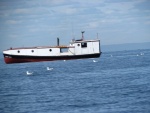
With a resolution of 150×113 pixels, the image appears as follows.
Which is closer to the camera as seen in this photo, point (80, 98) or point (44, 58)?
point (80, 98)

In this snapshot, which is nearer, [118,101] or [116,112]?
[116,112]

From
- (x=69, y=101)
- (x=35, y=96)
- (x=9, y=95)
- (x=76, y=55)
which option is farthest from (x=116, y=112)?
(x=76, y=55)

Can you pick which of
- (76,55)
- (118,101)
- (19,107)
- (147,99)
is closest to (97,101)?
(118,101)

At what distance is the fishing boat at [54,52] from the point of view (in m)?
96.3

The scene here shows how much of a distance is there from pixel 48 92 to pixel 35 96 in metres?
2.64

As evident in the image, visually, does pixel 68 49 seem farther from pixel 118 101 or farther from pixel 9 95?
pixel 118 101

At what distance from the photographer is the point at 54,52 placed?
321ft

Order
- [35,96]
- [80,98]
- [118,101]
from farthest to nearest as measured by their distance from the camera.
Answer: [35,96], [80,98], [118,101]

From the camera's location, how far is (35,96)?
134 ft

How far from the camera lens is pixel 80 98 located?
3712 centimetres

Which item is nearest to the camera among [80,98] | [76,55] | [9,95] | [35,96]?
[80,98]

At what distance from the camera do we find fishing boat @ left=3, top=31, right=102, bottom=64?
9631 centimetres

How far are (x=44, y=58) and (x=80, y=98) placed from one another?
63.1 m

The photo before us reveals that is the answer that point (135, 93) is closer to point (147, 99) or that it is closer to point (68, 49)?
point (147, 99)
